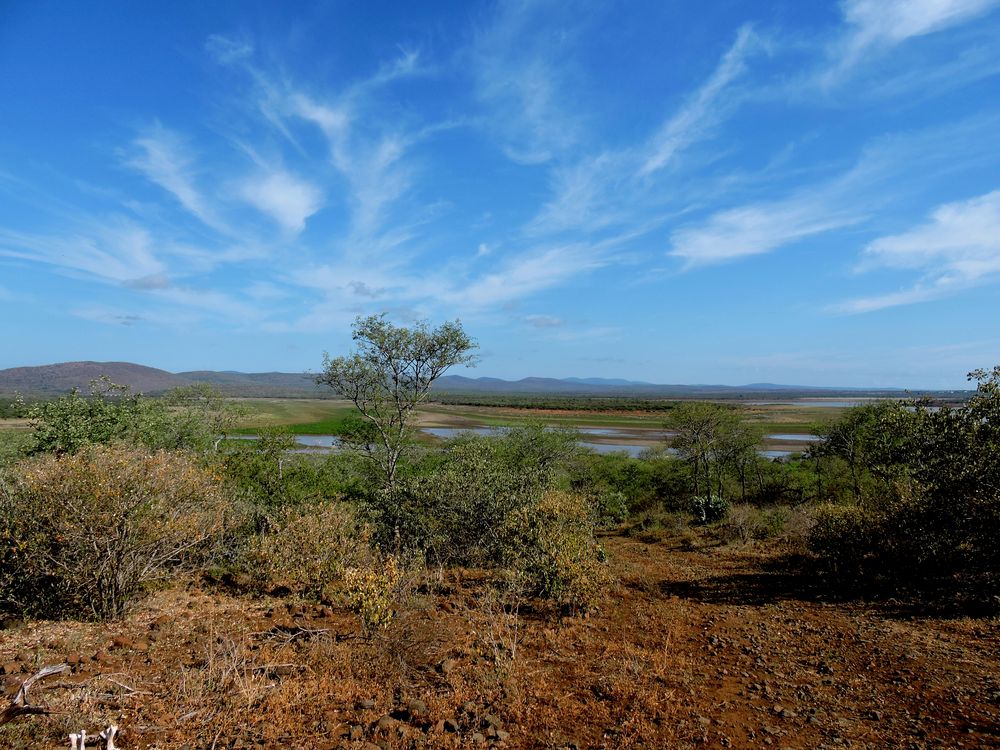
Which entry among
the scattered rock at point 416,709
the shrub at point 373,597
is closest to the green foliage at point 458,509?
the shrub at point 373,597

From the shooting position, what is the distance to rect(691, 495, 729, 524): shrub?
24.5 meters

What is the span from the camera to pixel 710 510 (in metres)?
24.9

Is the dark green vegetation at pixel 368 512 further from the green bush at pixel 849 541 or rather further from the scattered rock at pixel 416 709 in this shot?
the scattered rock at pixel 416 709

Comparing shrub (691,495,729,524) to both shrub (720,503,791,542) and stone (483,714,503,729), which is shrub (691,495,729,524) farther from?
stone (483,714,503,729)

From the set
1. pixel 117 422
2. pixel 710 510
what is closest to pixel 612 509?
pixel 710 510

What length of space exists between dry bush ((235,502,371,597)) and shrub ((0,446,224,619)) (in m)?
2.04

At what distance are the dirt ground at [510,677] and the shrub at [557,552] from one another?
0.56m

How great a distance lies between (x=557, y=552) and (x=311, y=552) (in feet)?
18.8

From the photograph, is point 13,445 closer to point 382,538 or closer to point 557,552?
point 382,538

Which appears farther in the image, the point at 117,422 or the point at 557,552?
the point at 117,422

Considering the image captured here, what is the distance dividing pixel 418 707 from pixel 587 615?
5.14 meters

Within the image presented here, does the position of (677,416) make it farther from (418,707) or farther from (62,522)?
(62,522)

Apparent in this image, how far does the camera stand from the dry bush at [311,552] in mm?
11367

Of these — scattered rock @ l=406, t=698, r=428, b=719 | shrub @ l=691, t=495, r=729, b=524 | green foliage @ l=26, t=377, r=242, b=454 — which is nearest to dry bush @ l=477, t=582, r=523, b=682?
scattered rock @ l=406, t=698, r=428, b=719
